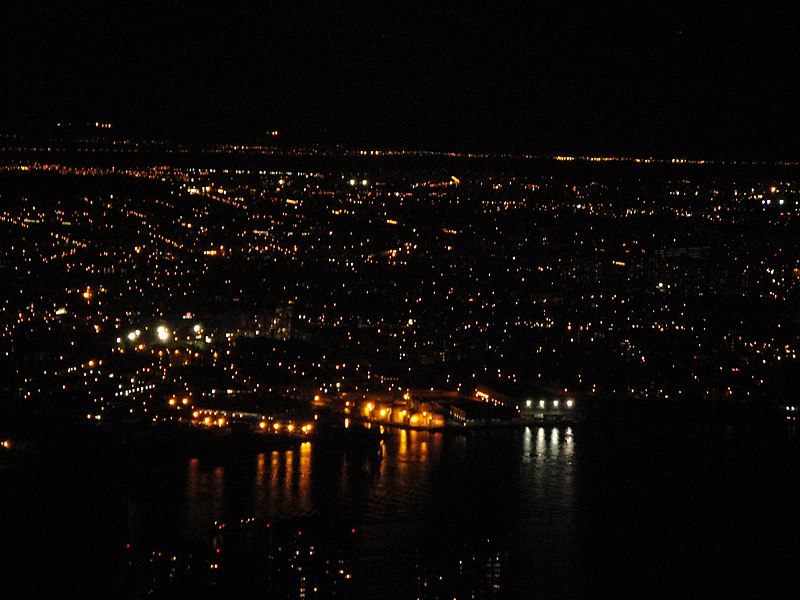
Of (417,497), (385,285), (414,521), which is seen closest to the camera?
(414,521)

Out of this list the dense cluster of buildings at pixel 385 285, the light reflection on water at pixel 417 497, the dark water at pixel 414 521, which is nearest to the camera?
the dark water at pixel 414 521

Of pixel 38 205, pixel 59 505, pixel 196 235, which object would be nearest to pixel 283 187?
pixel 196 235

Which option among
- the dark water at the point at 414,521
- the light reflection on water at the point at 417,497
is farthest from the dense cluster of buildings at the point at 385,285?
the dark water at the point at 414,521

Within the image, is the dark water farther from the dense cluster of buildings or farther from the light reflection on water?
the dense cluster of buildings

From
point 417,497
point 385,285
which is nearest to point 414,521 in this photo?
point 417,497

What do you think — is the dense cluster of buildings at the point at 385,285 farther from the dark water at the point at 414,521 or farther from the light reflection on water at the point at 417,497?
the dark water at the point at 414,521

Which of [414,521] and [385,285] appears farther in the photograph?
[385,285]

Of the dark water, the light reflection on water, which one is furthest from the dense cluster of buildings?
the dark water

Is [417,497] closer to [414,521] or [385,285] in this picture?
[414,521]
